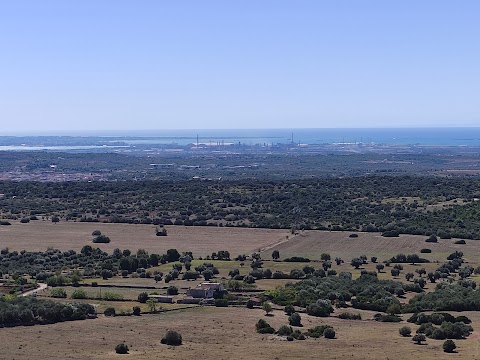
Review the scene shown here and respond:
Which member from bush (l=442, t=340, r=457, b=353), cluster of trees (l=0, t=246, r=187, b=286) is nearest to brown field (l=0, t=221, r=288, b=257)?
cluster of trees (l=0, t=246, r=187, b=286)

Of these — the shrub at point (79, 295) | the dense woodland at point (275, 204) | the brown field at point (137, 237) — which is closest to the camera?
the shrub at point (79, 295)

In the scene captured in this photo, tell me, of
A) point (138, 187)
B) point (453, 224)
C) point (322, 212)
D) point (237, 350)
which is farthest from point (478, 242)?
point (138, 187)

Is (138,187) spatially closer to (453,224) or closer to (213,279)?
(453,224)

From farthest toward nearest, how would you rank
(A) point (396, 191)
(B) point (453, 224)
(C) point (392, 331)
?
(A) point (396, 191), (B) point (453, 224), (C) point (392, 331)

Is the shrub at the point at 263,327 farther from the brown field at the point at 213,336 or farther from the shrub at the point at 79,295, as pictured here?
the shrub at the point at 79,295

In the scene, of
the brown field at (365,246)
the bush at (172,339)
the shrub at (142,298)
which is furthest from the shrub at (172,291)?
the brown field at (365,246)

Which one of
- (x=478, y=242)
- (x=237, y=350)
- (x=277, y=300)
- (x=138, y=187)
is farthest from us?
(x=138, y=187)
